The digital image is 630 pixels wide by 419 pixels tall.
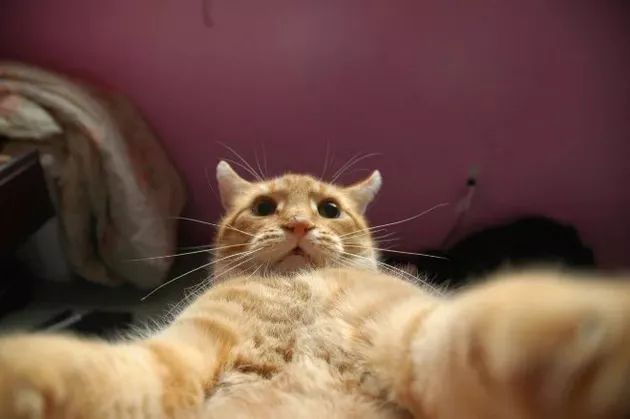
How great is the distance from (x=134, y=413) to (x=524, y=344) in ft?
1.36

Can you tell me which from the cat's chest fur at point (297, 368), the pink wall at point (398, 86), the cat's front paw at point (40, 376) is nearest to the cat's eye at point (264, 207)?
the cat's chest fur at point (297, 368)

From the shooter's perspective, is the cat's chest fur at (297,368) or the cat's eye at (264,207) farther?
the cat's eye at (264,207)

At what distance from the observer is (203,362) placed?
0.79 m

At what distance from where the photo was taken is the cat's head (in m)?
1.10

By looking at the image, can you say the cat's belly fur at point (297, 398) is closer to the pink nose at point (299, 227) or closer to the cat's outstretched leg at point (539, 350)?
the cat's outstretched leg at point (539, 350)

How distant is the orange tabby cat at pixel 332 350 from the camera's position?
1.60ft

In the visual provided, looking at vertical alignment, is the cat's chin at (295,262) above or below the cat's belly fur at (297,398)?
above

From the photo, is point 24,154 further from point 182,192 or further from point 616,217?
point 616,217

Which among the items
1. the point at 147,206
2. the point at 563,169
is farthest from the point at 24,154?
the point at 563,169

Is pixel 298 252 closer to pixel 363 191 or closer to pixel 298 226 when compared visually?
pixel 298 226

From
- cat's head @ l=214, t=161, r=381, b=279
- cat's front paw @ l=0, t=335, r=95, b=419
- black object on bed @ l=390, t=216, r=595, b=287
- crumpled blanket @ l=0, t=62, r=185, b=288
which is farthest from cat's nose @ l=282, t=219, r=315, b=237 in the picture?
crumpled blanket @ l=0, t=62, r=185, b=288

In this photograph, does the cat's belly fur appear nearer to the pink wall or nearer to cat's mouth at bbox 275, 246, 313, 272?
cat's mouth at bbox 275, 246, 313, 272

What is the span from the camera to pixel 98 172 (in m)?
1.86

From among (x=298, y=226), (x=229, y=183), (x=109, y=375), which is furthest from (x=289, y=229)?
(x=109, y=375)
